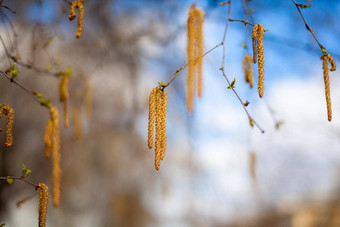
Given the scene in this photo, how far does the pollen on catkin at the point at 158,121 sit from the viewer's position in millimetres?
1137

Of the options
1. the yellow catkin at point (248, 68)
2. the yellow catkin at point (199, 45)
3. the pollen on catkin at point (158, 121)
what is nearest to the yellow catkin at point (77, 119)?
the yellow catkin at point (248, 68)

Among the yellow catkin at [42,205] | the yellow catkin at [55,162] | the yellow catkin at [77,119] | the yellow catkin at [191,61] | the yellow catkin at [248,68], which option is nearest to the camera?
the yellow catkin at [55,162]

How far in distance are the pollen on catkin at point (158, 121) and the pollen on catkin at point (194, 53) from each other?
0.13m

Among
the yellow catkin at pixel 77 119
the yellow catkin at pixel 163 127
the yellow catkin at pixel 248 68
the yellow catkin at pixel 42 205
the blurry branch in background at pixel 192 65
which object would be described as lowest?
the yellow catkin at pixel 42 205

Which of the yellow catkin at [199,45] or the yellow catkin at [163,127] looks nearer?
the yellow catkin at [163,127]

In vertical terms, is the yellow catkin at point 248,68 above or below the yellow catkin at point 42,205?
above

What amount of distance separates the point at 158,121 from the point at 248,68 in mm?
930

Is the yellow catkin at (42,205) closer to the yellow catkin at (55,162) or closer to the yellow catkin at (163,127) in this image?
the yellow catkin at (55,162)

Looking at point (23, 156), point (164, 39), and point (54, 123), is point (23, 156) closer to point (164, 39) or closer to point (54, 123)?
point (164, 39)

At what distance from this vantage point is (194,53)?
1.33 metres

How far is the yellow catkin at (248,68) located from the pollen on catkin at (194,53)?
21.8 inches

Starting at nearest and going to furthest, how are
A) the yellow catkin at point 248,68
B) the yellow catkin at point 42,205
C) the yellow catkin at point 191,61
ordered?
the yellow catkin at point 42,205, the yellow catkin at point 191,61, the yellow catkin at point 248,68

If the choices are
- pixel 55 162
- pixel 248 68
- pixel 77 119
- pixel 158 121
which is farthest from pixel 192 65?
pixel 77 119

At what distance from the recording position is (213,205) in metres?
6.46
